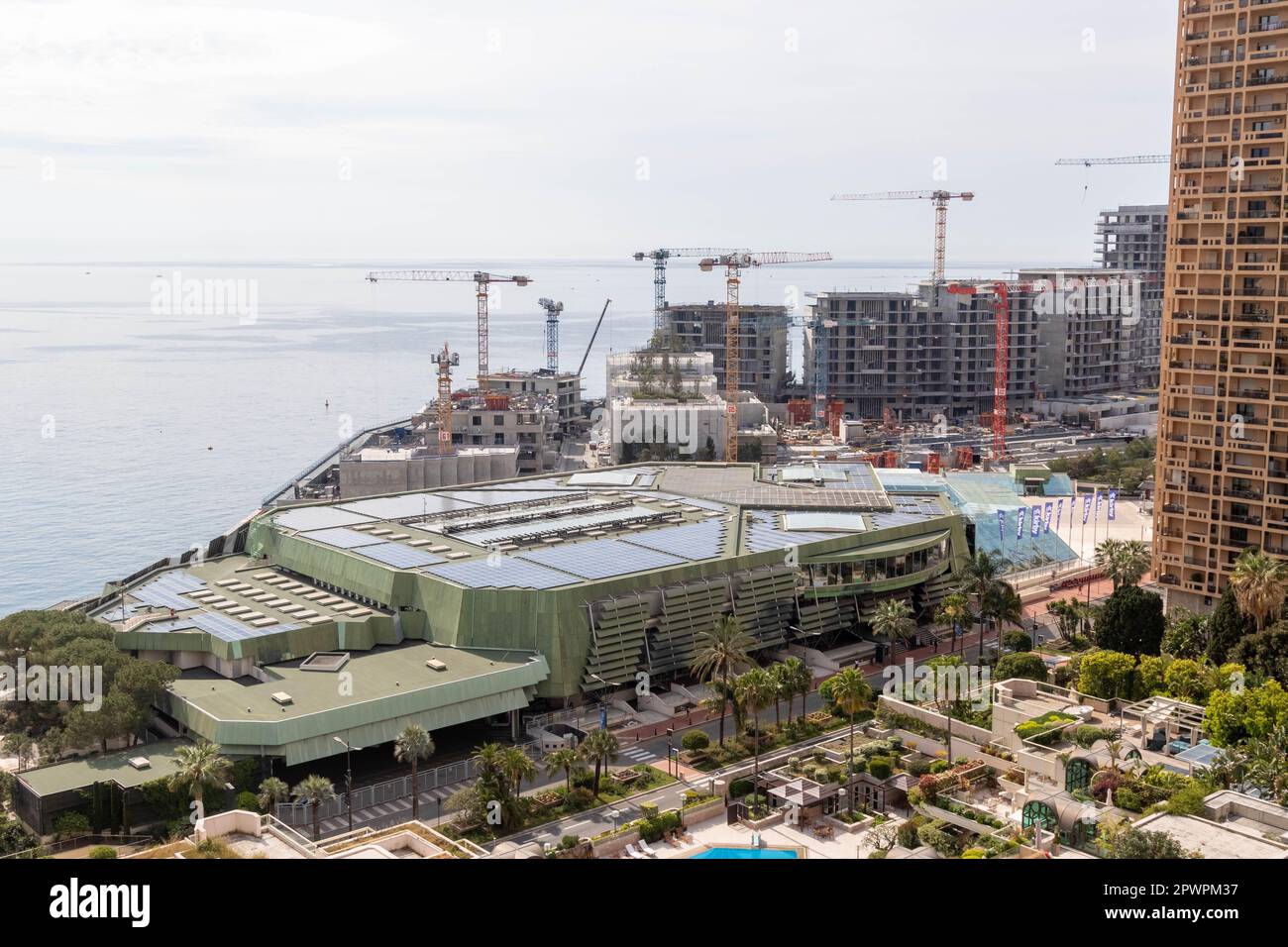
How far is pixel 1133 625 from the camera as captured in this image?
225 feet

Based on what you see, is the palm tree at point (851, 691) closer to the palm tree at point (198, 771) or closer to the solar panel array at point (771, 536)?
the solar panel array at point (771, 536)

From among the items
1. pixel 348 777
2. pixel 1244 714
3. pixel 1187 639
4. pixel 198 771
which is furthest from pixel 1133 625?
pixel 198 771

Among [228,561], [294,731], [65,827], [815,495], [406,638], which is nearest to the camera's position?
[65,827]

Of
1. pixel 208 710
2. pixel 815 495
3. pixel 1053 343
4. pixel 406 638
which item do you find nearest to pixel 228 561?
pixel 406 638

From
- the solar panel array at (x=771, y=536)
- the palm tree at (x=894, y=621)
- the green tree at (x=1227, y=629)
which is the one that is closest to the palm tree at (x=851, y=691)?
the palm tree at (x=894, y=621)

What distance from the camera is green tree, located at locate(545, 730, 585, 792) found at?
53.8m

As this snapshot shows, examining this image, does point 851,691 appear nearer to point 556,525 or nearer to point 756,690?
point 756,690

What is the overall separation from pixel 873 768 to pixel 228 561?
43.7 meters

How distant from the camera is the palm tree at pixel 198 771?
1932 inches

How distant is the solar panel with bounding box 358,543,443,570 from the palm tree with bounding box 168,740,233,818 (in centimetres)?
2080

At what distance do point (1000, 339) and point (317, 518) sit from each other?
366ft

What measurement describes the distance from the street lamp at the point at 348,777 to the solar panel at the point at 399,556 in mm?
13765
